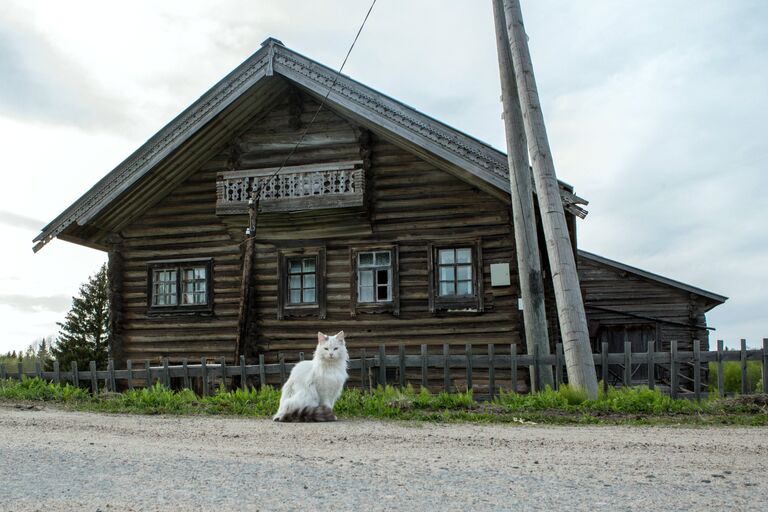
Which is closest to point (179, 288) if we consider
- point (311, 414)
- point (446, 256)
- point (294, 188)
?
point (294, 188)

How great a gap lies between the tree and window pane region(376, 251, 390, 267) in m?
22.3

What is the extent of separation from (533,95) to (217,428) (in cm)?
705

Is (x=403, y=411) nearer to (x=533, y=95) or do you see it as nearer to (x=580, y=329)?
(x=580, y=329)

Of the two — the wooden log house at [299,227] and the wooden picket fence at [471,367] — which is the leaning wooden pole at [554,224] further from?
the wooden log house at [299,227]

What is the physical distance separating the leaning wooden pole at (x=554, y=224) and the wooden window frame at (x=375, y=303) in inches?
251

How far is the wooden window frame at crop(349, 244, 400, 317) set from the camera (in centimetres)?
1817

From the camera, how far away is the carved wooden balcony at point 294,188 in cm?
1814

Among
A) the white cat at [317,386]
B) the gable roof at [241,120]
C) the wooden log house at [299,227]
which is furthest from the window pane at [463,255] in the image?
the white cat at [317,386]

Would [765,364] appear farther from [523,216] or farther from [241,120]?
[241,120]

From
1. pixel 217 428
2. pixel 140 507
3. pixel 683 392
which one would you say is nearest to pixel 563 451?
pixel 140 507

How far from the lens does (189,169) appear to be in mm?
20281

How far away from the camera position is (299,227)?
19.1 metres

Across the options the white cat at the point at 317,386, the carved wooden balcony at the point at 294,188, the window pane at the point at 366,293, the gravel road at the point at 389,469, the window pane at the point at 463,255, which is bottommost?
the gravel road at the point at 389,469

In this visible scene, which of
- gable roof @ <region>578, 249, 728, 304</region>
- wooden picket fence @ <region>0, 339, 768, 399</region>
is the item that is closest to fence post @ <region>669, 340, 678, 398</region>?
wooden picket fence @ <region>0, 339, 768, 399</region>
